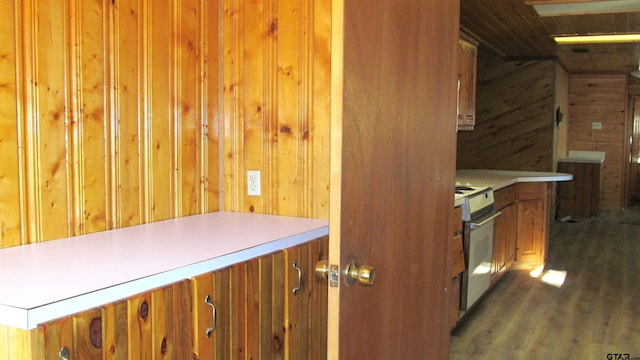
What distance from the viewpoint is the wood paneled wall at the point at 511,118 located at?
649 cm

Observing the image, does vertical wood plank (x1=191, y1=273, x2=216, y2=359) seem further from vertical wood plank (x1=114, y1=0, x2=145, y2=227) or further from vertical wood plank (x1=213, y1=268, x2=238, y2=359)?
vertical wood plank (x1=114, y1=0, x2=145, y2=227)

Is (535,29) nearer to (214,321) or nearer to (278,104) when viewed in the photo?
(278,104)

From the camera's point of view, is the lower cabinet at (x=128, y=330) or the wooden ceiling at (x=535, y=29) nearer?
the lower cabinet at (x=128, y=330)

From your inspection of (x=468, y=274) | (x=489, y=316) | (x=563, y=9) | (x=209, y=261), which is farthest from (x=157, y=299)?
(x=563, y=9)

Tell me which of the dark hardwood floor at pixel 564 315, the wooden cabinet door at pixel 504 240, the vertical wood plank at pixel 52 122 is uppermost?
the vertical wood plank at pixel 52 122

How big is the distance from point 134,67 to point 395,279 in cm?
116

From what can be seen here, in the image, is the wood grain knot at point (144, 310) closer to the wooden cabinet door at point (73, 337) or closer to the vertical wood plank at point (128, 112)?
the wooden cabinet door at point (73, 337)

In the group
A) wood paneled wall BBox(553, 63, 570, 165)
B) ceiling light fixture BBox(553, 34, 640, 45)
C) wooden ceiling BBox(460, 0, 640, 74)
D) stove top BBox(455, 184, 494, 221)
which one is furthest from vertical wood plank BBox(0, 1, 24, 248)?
wood paneled wall BBox(553, 63, 570, 165)

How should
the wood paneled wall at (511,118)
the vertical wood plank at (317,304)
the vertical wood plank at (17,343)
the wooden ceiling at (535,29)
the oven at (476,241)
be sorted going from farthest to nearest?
the wood paneled wall at (511,118)
the wooden ceiling at (535,29)
the oven at (476,241)
the vertical wood plank at (317,304)
the vertical wood plank at (17,343)

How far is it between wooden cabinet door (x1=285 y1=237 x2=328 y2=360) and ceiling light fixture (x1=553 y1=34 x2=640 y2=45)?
4.14m

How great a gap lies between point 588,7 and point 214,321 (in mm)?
3691

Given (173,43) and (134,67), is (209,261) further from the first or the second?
(173,43)

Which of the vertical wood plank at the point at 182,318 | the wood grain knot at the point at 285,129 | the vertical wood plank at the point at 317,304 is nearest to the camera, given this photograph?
the vertical wood plank at the point at 182,318

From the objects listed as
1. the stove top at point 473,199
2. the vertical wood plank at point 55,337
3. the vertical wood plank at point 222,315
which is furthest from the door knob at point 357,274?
the stove top at point 473,199
